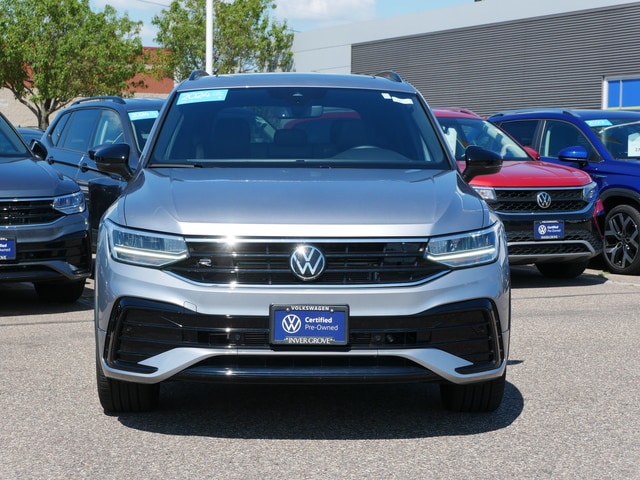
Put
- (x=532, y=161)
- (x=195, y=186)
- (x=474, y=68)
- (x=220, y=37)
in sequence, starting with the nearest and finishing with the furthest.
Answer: (x=195, y=186), (x=532, y=161), (x=474, y=68), (x=220, y=37)

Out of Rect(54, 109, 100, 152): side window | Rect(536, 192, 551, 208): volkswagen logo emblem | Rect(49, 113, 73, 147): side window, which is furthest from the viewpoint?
Rect(49, 113, 73, 147): side window

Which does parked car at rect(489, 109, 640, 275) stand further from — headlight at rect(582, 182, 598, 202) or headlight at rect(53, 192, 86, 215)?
headlight at rect(53, 192, 86, 215)

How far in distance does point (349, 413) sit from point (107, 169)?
2.06 meters

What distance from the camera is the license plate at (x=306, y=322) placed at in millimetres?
4746

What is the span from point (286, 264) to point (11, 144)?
6096 millimetres

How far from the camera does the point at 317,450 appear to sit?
16.1 feet

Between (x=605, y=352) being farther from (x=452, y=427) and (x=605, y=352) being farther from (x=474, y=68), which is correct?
(x=474, y=68)

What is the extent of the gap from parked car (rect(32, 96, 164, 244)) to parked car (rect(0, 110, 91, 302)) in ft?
3.42

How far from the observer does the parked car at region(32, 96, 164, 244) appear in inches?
427

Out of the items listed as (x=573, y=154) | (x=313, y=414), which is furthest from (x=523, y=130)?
(x=313, y=414)

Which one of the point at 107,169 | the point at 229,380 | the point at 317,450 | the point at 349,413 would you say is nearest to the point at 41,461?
the point at 229,380

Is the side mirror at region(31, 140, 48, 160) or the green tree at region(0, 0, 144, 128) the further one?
the green tree at region(0, 0, 144, 128)

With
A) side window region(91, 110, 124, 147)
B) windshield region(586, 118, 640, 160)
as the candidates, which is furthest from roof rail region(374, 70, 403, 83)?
windshield region(586, 118, 640, 160)

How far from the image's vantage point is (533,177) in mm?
11062
